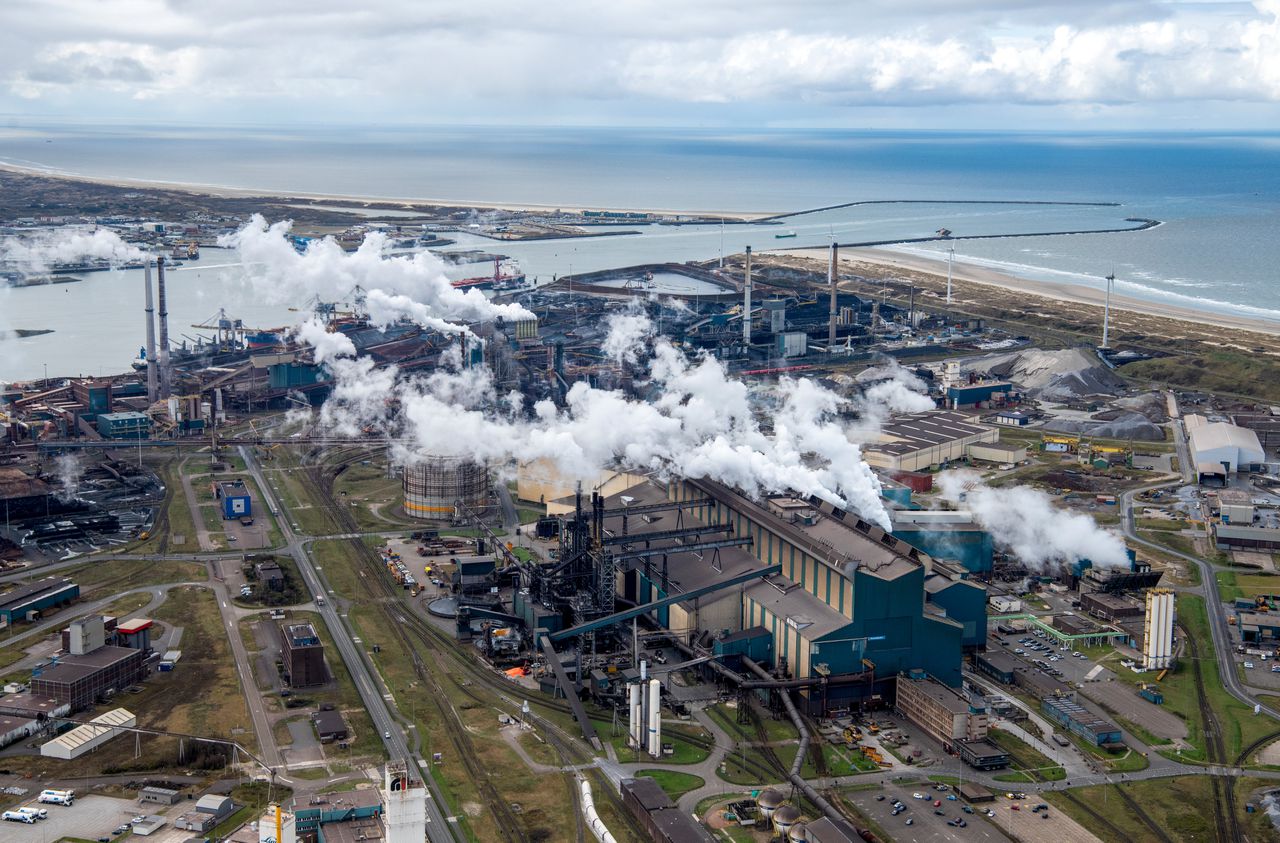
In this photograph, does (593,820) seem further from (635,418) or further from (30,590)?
(30,590)

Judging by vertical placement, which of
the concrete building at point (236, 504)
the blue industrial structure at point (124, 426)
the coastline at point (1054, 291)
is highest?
the coastline at point (1054, 291)

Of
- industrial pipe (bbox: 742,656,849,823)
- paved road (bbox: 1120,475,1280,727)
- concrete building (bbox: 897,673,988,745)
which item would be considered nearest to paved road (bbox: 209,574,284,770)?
industrial pipe (bbox: 742,656,849,823)

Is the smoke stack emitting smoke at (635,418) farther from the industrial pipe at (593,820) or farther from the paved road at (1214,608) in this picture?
the industrial pipe at (593,820)

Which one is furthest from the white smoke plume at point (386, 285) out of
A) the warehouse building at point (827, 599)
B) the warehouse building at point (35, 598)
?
the warehouse building at point (827, 599)

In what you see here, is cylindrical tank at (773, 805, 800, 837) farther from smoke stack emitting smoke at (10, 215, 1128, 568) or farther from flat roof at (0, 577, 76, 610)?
flat roof at (0, 577, 76, 610)

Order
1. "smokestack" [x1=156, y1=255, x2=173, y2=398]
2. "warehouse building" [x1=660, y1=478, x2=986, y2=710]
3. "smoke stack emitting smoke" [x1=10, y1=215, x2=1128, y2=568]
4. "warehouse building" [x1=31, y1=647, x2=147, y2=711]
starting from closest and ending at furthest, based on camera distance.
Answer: "warehouse building" [x1=31, y1=647, x2=147, y2=711]
"warehouse building" [x1=660, y1=478, x2=986, y2=710]
"smoke stack emitting smoke" [x1=10, y1=215, x2=1128, y2=568]
"smokestack" [x1=156, y1=255, x2=173, y2=398]

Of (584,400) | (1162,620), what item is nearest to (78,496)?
(584,400)
